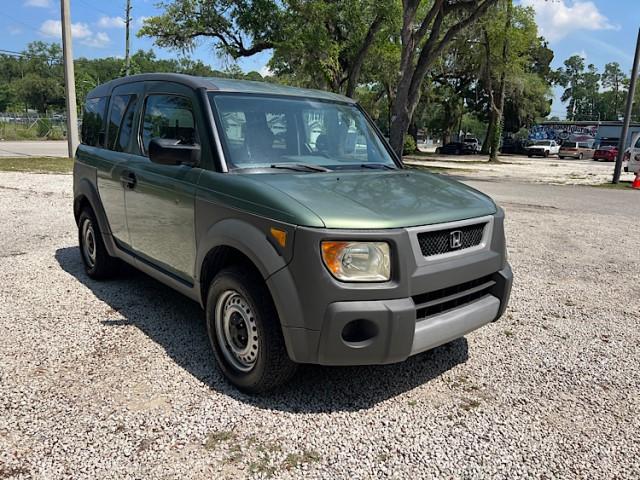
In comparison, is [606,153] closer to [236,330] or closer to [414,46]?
[414,46]

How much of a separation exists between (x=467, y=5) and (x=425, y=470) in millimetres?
17242

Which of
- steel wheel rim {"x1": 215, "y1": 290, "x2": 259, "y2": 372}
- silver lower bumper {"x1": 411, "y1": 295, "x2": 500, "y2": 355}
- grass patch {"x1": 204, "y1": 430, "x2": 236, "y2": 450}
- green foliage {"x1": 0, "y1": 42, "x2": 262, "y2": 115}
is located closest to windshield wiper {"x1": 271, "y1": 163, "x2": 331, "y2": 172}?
steel wheel rim {"x1": 215, "y1": 290, "x2": 259, "y2": 372}

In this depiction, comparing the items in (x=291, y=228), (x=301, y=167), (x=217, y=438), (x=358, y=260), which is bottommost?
(x=217, y=438)

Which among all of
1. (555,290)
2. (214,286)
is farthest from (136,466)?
(555,290)

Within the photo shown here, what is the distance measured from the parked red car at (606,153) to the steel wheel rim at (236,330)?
156 ft

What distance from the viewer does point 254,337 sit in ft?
10.1

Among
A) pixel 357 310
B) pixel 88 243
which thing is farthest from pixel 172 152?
pixel 88 243

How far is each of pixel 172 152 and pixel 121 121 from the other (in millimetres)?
1663

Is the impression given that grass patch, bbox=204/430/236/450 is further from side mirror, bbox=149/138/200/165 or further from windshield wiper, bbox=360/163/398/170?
windshield wiper, bbox=360/163/398/170

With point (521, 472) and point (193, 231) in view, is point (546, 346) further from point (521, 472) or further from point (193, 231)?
point (193, 231)

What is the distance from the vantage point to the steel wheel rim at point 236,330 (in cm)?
309

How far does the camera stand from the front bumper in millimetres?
2645

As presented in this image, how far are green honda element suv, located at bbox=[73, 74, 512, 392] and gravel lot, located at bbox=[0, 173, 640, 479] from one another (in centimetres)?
39

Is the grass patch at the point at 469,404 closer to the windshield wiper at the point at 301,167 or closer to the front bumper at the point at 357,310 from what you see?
the front bumper at the point at 357,310
